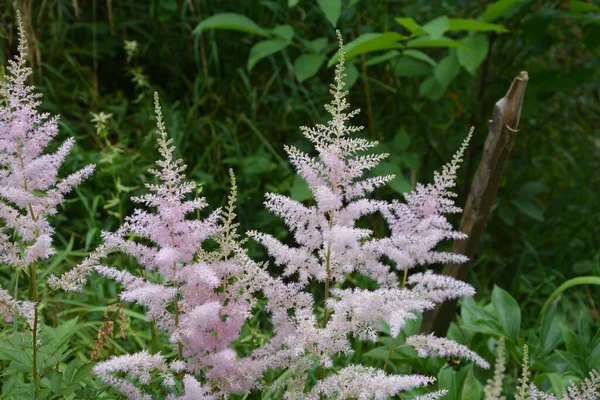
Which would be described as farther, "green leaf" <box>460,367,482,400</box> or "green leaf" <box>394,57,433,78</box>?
"green leaf" <box>394,57,433,78</box>

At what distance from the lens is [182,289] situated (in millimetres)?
1617

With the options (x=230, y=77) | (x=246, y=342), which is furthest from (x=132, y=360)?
(x=230, y=77)

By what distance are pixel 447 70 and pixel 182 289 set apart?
6.34 ft

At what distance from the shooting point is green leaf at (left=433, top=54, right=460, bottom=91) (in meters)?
3.16

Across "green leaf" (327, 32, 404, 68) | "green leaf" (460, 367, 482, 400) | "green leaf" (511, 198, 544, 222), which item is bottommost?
"green leaf" (460, 367, 482, 400)

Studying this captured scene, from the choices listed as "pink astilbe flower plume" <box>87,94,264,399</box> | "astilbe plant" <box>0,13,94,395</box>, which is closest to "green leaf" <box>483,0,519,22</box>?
"pink astilbe flower plume" <box>87,94,264,399</box>

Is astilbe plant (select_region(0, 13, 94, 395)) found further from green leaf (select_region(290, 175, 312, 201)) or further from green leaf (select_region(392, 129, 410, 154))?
green leaf (select_region(392, 129, 410, 154))

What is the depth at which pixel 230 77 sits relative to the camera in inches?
172

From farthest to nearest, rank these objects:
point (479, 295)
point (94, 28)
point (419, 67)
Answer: point (94, 28)
point (479, 295)
point (419, 67)

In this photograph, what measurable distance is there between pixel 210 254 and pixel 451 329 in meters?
1.52

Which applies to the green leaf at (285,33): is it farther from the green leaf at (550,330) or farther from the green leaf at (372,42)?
the green leaf at (550,330)

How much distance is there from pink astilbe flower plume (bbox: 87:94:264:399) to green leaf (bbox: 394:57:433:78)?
1.92m

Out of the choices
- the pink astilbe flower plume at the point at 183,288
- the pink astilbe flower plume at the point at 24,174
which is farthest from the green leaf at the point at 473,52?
the pink astilbe flower plume at the point at 24,174

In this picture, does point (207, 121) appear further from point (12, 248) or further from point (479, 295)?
point (12, 248)
